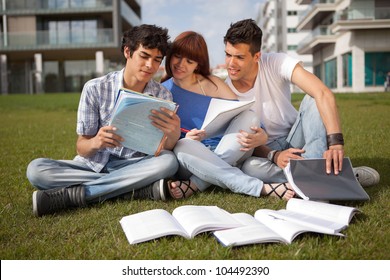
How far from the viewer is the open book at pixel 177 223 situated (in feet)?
6.92

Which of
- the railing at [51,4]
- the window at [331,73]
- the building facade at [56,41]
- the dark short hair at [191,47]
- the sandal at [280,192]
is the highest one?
the railing at [51,4]

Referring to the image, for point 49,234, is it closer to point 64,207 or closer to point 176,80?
point 64,207

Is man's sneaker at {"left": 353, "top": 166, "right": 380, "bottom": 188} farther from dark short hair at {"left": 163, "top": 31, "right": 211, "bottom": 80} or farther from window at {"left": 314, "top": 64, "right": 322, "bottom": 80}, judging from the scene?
window at {"left": 314, "top": 64, "right": 322, "bottom": 80}

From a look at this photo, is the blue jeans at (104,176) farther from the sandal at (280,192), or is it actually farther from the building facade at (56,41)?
the building facade at (56,41)

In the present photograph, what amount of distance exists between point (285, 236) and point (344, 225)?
332mm

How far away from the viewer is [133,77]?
3.00 meters

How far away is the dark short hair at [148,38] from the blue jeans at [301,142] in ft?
3.20

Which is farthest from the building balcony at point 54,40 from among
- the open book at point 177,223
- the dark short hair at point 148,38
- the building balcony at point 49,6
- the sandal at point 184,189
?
the open book at point 177,223

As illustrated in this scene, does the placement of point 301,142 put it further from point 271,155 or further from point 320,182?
point 320,182

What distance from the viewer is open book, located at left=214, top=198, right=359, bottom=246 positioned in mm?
2008

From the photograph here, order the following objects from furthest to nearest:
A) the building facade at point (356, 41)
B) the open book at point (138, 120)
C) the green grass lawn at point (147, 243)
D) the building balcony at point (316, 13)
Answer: the building balcony at point (316, 13) → the building facade at point (356, 41) → the open book at point (138, 120) → the green grass lawn at point (147, 243)

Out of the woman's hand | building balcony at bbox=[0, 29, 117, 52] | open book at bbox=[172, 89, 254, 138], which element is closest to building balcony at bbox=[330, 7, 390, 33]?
building balcony at bbox=[0, 29, 117, 52]

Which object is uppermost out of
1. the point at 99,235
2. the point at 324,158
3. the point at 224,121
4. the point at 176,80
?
the point at 176,80
